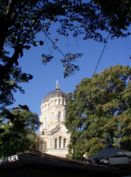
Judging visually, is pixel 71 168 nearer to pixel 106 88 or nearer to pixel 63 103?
pixel 106 88

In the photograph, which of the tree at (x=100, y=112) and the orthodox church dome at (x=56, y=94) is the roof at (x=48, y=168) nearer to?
the tree at (x=100, y=112)

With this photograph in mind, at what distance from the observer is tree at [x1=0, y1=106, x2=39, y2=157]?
11062 millimetres

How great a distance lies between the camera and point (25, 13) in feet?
40.8

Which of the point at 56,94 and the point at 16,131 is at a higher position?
the point at 56,94

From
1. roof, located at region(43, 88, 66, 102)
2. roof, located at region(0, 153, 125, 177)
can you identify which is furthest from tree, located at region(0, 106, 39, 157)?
roof, located at region(43, 88, 66, 102)

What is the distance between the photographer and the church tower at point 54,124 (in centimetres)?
9138

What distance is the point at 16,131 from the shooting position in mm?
13258

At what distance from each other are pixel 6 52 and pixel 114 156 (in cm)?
960

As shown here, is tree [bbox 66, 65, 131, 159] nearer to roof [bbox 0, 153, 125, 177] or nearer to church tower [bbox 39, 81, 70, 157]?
roof [bbox 0, 153, 125, 177]

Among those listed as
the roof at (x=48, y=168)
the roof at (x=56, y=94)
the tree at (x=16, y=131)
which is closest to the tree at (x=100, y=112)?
the tree at (x=16, y=131)

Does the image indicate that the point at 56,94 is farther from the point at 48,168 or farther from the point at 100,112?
the point at 48,168

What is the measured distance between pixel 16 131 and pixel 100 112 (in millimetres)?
31708

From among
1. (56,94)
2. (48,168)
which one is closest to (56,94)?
(56,94)

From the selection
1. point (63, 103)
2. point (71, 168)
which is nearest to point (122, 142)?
point (71, 168)
